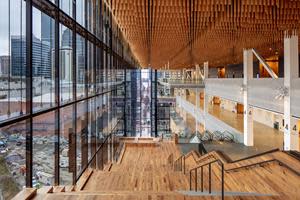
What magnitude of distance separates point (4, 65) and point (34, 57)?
101 cm

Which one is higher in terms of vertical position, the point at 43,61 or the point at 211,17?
the point at 211,17

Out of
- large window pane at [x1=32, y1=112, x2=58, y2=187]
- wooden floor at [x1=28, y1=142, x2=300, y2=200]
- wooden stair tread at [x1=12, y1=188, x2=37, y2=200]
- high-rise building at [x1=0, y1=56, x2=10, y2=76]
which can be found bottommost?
wooden floor at [x1=28, y1=142, x2=300, y2=200]

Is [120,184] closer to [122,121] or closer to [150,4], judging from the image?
[150,4]

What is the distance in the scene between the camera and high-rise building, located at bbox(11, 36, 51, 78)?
4.89m

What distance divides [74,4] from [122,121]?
1438 cm

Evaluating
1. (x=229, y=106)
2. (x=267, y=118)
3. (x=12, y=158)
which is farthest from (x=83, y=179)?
(x=229, y=106)

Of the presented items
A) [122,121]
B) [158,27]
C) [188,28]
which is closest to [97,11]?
[158,27]

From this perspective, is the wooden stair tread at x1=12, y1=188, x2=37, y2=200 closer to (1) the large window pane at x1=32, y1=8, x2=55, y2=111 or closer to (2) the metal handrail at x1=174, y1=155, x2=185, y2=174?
(1) the large window pane at x1=32, y1=8, x2=55, y2=111

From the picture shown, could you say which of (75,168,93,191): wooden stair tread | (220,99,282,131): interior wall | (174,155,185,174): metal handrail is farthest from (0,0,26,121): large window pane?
(220,99,282,131): interior wall

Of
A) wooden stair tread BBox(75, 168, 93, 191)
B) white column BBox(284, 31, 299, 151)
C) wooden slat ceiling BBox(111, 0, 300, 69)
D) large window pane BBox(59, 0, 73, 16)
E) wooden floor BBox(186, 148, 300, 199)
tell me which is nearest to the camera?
large window pane BBox(59, 0, 73, 16)

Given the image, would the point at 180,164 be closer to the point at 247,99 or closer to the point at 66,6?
the point at 247,99

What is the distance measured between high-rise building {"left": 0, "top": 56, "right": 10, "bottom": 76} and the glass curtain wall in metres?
0.01

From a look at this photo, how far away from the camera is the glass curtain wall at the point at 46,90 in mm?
4711

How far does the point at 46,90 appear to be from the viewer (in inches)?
242
